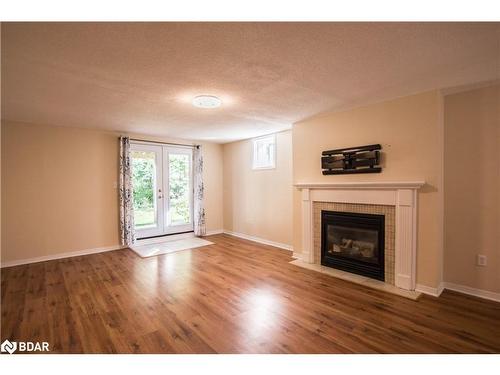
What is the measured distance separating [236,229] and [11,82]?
4810 millimetres

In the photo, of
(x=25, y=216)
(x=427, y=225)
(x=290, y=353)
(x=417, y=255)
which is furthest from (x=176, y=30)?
(x=25, y=216)

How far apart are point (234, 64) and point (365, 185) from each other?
2.27 m

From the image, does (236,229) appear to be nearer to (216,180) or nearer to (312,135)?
(216,180)

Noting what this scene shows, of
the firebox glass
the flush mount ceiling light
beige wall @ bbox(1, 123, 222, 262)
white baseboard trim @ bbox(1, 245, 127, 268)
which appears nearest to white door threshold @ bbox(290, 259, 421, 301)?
the firebox glass

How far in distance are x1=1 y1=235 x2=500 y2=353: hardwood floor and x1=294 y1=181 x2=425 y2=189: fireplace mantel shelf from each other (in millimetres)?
1278

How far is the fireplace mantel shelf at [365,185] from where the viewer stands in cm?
283

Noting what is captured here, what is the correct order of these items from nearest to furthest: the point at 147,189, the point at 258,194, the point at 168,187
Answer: the point at 147,189, the point at 258,194, the point at 168,187

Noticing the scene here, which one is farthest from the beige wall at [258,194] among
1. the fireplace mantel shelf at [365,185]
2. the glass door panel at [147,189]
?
the glass door panel at [147,189]

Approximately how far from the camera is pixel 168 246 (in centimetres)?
509

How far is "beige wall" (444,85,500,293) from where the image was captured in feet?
8.68

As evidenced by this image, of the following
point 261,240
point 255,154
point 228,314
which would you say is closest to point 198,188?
point 255,154

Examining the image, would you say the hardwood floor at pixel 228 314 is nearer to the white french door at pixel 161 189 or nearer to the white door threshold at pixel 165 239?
the white door threshold at pixel 165 239

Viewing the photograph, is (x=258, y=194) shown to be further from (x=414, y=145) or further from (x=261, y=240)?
(x=414, y=145)

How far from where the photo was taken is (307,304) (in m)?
2.58
